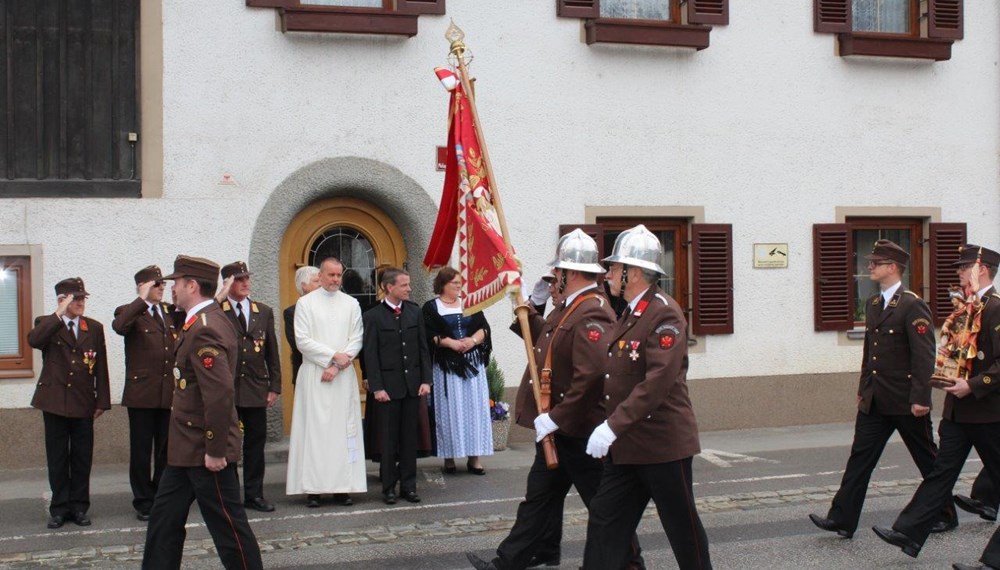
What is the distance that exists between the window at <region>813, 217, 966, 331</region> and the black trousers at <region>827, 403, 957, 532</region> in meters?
6.09

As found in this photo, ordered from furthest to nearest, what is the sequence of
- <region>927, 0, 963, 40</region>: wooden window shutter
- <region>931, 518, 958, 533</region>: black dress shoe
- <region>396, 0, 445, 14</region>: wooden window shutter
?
<region>927, 0, 963, 40</region>: wooden window shutter
<region>396, 0, 445, 14</region>: wooden window shutter
<region>931, 518, 958, 533</region>: black dress shoe

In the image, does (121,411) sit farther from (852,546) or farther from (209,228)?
(852,546)

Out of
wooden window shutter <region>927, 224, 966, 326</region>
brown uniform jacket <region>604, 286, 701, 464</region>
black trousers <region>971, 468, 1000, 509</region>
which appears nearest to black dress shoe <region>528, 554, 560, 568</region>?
brown uniform jacket <region>604, 286, 701, 464</region>

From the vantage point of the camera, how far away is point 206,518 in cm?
675

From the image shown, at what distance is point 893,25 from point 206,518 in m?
11.2

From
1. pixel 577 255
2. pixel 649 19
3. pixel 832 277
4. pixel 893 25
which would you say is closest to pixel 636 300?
pixel 577 255

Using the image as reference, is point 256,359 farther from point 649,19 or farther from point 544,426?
point 649,19

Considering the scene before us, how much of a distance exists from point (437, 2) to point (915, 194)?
6076mm

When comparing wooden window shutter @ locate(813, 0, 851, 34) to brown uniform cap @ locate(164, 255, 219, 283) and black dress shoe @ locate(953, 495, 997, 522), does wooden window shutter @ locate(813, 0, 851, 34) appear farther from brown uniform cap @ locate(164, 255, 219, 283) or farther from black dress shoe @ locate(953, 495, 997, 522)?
brown uniform cap @ locate(164, 255, 219, 283)

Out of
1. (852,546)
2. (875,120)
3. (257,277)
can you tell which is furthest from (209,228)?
(875,120)

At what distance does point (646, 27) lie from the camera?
13.5 meters

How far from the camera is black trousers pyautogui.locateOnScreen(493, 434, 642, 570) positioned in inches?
284

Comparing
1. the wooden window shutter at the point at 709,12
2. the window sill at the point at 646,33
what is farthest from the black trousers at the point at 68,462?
the wooden window shutter at the point at 709,12

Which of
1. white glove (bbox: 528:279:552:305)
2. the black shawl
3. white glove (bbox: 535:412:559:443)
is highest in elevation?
white glove (bbox: 528:279:552:305)
